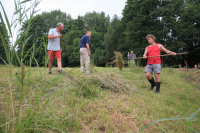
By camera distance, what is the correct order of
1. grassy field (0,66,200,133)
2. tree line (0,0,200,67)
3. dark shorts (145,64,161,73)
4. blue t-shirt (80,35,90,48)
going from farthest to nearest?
tree line (0,0,200,67) < blue t-shirt (80,35,90,48) < dark shorts (145,64,161,73) < grassy field (0,66,200,133)

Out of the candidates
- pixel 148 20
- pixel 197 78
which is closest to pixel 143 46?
pixel 148 20

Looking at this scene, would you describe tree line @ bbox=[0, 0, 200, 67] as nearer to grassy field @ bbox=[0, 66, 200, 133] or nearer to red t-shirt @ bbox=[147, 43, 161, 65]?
red t-shirt @ bbox=[147, 43, 161, 65]

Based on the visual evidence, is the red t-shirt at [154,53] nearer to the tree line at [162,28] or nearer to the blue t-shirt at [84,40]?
the blue t-shirt at [84,40]

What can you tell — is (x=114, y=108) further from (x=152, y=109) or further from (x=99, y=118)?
(x=152, y=109)

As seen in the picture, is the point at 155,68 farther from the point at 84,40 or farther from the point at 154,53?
the point at 84,40

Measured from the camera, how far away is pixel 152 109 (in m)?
2.11

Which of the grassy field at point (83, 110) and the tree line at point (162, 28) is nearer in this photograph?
the grassy field at point (83, 110)

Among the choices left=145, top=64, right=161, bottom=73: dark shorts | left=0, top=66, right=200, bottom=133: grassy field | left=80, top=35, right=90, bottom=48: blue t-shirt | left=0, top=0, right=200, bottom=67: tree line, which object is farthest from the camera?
left=0, top=0, right=200, bottom=67: tree line

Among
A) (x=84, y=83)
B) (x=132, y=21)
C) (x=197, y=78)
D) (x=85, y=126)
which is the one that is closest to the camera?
(x=85, y=126)

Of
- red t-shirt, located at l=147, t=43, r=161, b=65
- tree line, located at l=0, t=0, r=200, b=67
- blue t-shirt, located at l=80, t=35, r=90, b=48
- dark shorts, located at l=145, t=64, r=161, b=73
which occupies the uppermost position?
tree line, located at l=0, t=0, r=200, b=67

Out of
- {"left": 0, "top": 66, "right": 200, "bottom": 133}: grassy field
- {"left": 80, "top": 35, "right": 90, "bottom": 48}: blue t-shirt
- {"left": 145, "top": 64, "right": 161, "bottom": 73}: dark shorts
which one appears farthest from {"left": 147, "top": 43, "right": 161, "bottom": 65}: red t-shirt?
{"left": 80, "top": 35, "right": 90, "bottom": 48}: blue t-shirt

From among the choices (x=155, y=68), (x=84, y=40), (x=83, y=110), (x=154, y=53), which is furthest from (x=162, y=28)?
(x=83, y=110)

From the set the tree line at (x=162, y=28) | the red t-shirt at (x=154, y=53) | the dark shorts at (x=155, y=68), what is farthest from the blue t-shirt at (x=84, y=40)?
the tree line at (x=162, y=28)

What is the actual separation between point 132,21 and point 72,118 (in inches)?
1002
